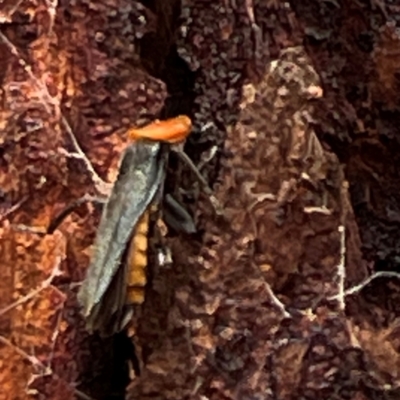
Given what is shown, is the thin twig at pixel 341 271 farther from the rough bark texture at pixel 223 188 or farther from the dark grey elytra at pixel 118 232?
the dark grey elytra at pixel 118 232

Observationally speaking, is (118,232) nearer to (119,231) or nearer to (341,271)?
(119,231)

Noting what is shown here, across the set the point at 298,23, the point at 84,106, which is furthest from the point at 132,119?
the point at 298,23

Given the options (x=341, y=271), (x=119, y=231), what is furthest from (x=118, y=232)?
(x=341, y=271)

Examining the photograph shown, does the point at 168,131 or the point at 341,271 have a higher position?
the point at 168,131

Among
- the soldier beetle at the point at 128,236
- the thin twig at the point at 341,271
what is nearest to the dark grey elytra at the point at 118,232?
the soldier beetle at the point at 128,236

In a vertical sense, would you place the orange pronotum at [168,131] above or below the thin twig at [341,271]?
above

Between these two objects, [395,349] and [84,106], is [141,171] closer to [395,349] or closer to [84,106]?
[84,106]
